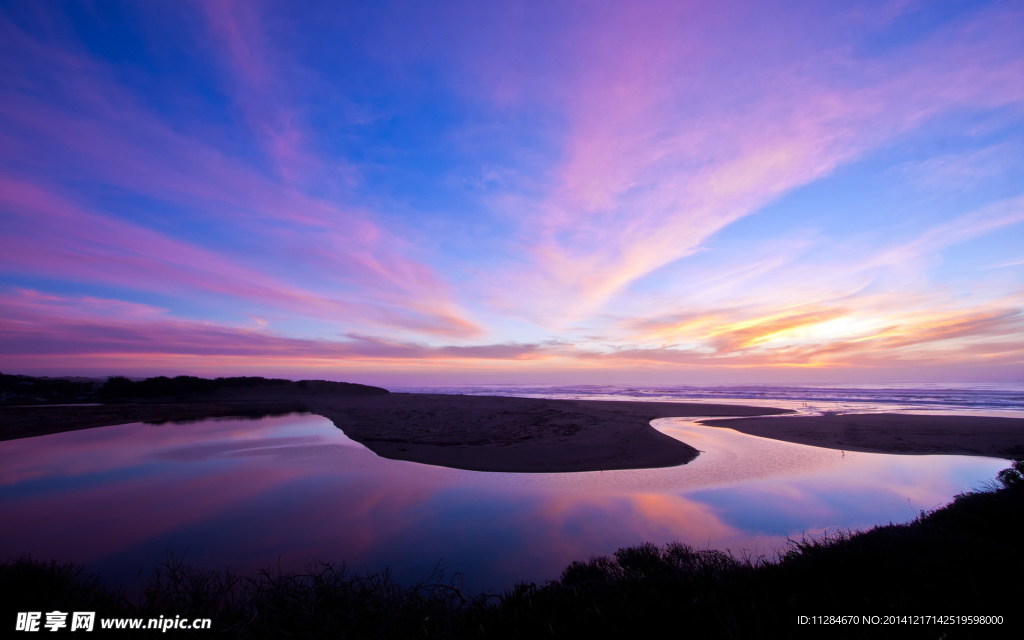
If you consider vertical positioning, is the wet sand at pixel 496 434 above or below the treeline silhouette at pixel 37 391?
below

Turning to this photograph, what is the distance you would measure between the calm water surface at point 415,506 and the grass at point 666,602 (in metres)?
2.16

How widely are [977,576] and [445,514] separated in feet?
27.6

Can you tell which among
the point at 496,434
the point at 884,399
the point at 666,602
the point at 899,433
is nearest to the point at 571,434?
the point at 496,434

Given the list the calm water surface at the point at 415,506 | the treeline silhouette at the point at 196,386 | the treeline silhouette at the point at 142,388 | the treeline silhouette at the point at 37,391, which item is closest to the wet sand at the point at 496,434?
the calm water surface at the point at 415,506

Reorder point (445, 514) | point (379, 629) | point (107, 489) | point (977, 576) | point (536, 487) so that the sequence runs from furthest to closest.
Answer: point (536, 487) < point (107, 489) < point (445, 514) < point (977, 576) < point (379, 629)

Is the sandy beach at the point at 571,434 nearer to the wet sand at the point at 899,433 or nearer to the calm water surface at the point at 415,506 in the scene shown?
the wet sand at the point at 899,433

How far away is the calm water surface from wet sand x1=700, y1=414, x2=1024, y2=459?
86.2 inches

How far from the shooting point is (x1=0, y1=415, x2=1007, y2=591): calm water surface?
730 centimetres

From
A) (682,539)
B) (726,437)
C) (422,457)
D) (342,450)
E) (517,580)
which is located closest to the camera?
(517,580)

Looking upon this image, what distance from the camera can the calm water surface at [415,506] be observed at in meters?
7.30

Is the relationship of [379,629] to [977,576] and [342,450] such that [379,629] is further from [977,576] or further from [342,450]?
[342,450]

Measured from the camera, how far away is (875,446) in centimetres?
1727

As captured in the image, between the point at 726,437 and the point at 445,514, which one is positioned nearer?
the point at 445,514

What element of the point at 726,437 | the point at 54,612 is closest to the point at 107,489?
the point at 54,612
